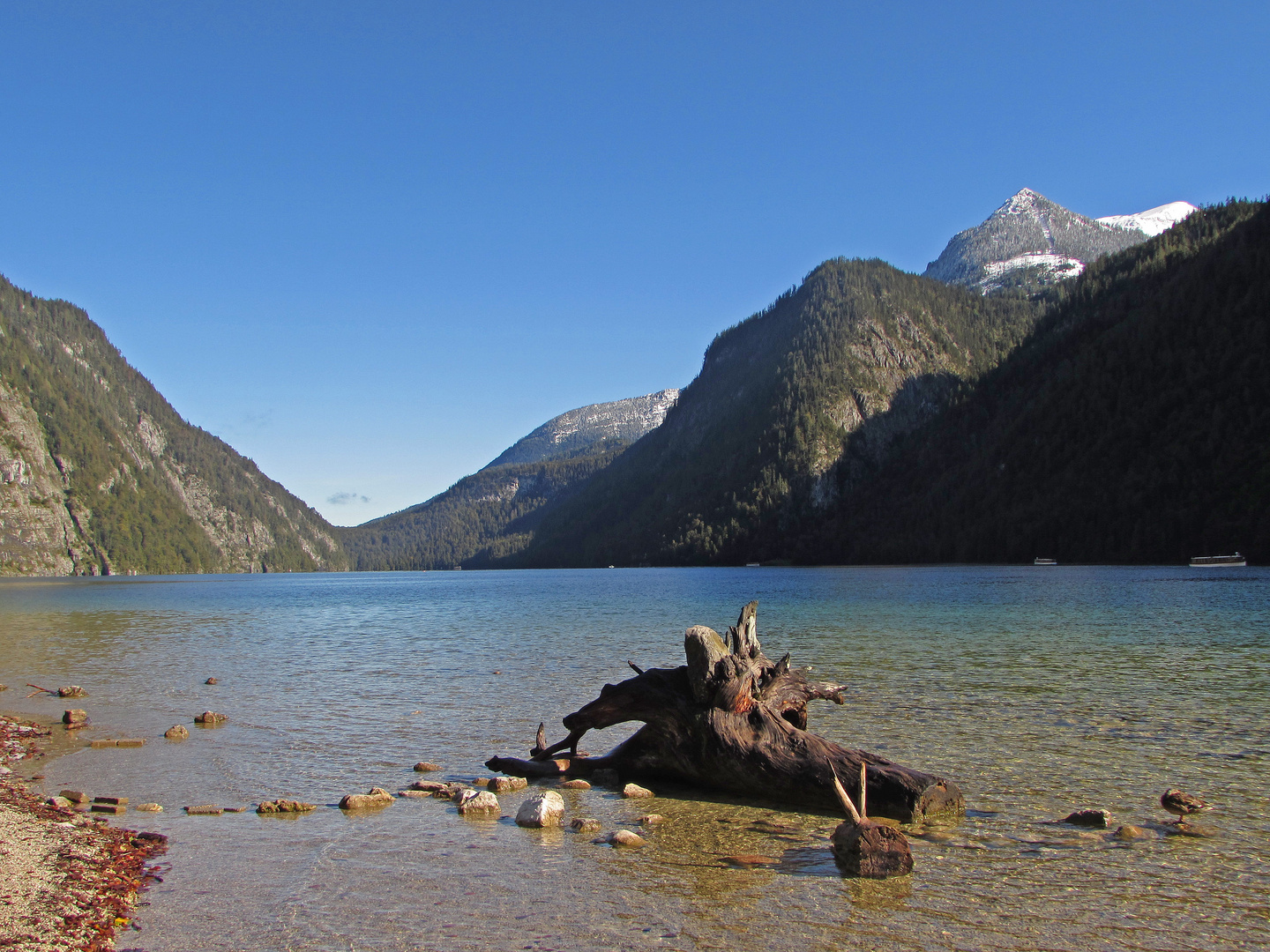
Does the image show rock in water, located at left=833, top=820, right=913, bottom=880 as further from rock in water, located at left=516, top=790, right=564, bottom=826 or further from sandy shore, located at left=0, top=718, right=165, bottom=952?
sandy shore, located at left=0, top=718, right=165, bottom=952

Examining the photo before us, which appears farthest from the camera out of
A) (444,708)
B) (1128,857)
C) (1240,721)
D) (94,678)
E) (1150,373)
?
(1150,373)

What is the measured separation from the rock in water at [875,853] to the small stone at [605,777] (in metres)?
5.73

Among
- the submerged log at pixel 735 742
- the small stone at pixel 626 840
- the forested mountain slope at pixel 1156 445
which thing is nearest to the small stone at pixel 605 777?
the submerged log at pixel 735 742

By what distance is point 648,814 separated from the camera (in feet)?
40.7

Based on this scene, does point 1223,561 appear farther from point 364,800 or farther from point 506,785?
point 364,800

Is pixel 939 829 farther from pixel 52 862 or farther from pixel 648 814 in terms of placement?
pixel 52 862

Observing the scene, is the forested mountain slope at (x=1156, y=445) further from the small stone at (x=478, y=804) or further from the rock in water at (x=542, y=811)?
the small stone at (x=478, y=804)

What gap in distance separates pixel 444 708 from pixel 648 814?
10687mm

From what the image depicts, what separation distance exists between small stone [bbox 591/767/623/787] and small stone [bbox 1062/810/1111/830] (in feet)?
23.3

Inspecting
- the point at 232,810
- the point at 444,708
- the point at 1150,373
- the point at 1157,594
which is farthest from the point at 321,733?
the point at 1150,373

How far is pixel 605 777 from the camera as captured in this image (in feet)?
48.7

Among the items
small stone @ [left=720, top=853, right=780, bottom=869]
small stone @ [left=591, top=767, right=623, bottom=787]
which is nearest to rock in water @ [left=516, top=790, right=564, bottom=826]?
small stone @ [left=591, top=767, right=623, bottom=787]

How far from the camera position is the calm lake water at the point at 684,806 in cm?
823

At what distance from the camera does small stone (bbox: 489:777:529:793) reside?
13.9 m
